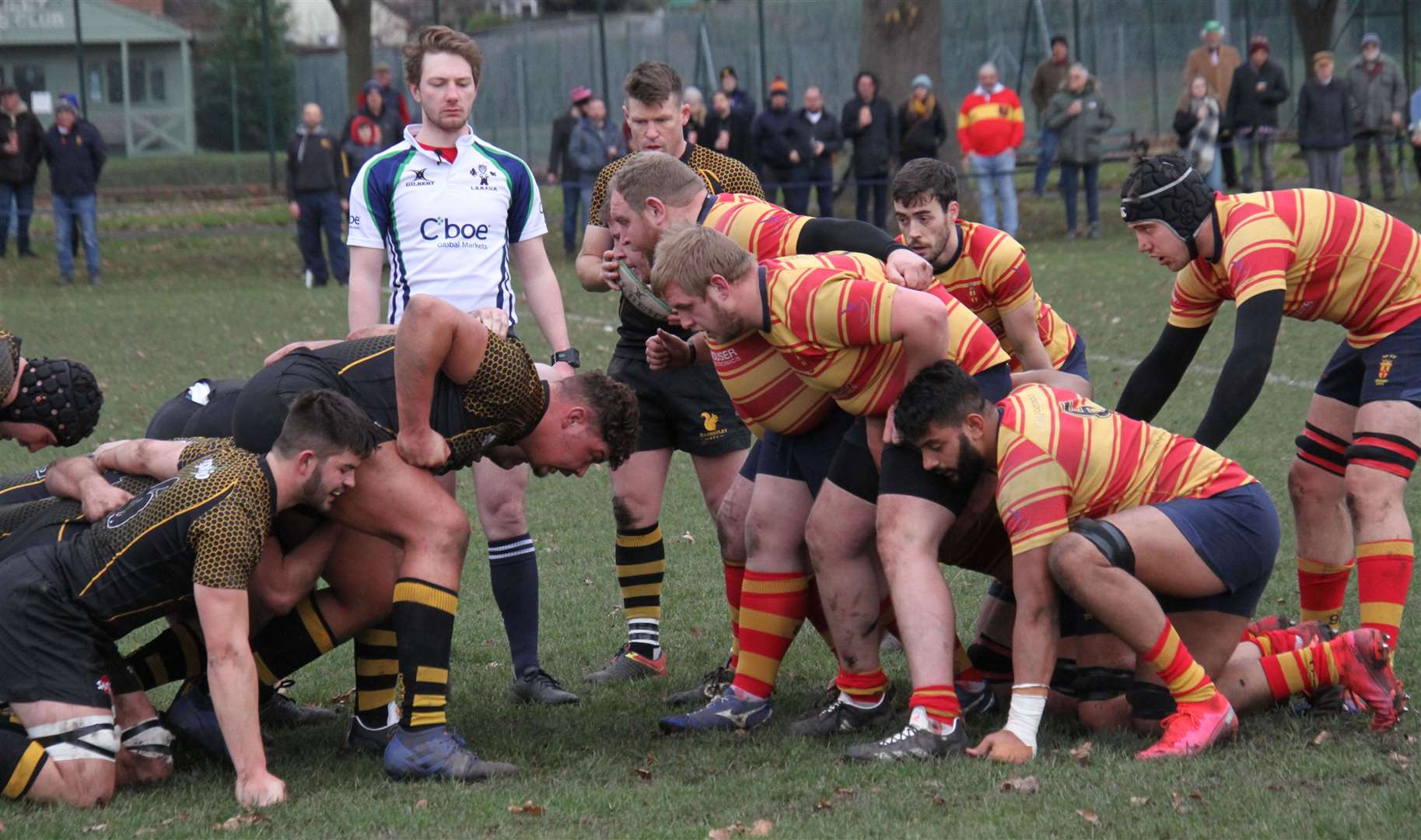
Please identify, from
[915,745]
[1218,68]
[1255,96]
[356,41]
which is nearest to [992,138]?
[1255,96]

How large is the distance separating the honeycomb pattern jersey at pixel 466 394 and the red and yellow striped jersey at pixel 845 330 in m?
0.78

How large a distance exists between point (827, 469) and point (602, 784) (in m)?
1.25

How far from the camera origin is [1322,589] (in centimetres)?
565

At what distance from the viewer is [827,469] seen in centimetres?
514

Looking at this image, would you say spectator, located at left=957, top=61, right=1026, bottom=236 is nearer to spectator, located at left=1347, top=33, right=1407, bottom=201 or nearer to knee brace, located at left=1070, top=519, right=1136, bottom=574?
spectator, located at left=1347, top=33, right=1407, bottom=201

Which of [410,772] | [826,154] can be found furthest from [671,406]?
[826,154]

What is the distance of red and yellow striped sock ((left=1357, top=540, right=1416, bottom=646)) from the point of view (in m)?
5.13

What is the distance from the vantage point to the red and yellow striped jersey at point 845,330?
459cm

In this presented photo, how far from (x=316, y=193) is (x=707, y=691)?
14.2m

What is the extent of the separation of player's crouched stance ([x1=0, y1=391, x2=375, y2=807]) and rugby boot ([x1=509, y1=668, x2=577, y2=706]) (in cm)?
125

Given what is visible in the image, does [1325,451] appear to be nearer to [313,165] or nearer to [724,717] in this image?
[724,717]

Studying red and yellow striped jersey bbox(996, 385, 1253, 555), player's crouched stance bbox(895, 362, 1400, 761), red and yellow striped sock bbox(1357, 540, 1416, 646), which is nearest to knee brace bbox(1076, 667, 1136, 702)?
player's crouched stance bbox(895, 362, 1400, 761)

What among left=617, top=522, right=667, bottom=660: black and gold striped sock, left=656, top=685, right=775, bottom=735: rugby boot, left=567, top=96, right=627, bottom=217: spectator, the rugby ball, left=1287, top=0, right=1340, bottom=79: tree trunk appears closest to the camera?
left=656, top=685, right=775, bottom=735: rugby boot

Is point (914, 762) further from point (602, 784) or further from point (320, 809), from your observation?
point (320, 809)
